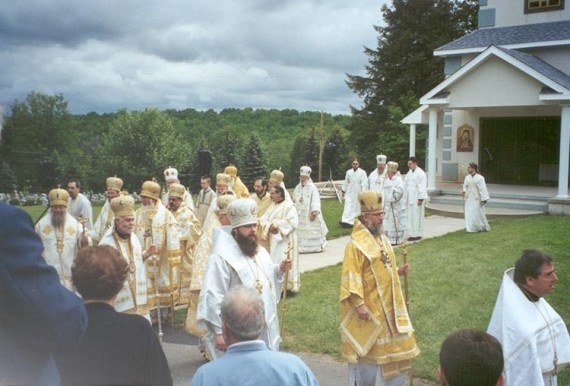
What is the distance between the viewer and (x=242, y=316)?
3.04m

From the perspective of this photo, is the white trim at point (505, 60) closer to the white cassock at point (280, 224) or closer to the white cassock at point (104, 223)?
the white cassock at point (280, 224)

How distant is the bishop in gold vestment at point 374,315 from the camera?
5.57 metres

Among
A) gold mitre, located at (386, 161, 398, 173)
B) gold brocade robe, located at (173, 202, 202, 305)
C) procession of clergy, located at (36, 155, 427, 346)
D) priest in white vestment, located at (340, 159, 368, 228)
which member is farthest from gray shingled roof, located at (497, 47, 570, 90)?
gold brocade robe, located at (173, 202, 202, 305)

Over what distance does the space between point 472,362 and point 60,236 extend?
6.73m

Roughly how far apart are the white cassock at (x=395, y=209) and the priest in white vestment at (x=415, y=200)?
313mm

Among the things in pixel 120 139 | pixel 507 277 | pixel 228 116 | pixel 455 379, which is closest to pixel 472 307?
pixel 507 277

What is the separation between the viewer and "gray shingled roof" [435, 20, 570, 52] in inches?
963

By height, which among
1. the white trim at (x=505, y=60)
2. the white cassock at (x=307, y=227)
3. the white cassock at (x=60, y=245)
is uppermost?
the white trim at (x=505, y=60)

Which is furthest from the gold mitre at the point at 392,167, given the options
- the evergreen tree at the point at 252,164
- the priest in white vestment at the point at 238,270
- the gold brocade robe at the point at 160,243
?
the evergreen tree at the point at 252,164

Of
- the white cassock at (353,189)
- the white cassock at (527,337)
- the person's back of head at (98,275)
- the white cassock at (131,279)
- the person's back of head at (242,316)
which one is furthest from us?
the white cassock at (353,189)

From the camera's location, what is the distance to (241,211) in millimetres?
5441

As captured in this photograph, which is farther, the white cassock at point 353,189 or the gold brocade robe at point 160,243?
the white cassock at point 353,189

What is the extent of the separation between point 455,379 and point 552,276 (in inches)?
81.1

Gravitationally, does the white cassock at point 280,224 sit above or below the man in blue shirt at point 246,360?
below
